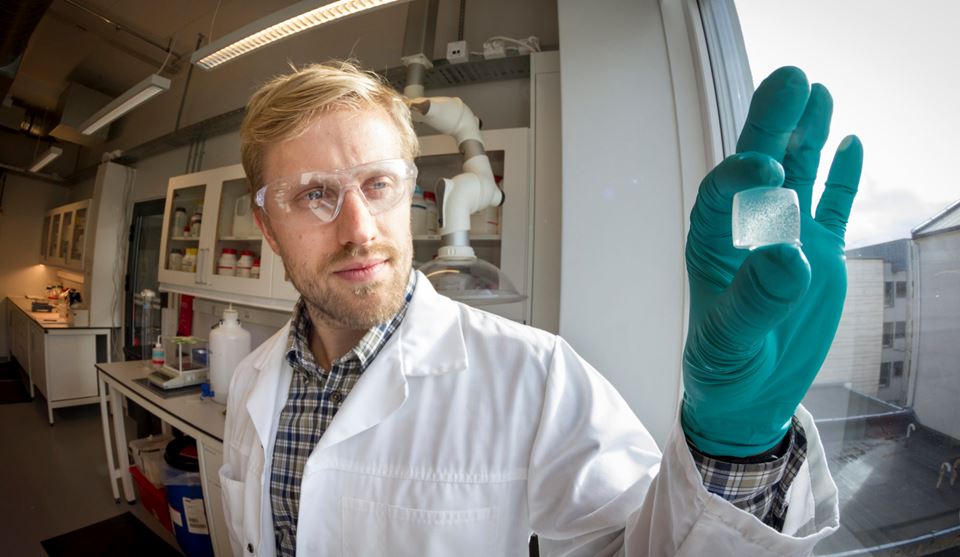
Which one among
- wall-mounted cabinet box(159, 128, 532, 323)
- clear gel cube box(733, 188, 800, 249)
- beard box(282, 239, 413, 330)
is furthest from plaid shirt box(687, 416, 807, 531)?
wall-mounted cabinet box(159, 128, 532, 323)

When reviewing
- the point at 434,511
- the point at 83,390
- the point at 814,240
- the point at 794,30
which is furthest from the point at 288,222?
the point at 83,390

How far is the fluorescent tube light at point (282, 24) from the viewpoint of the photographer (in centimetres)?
152

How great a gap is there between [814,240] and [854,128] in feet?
Result: 1.99

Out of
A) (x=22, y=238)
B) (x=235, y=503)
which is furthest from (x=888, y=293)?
(x=22, y=238)

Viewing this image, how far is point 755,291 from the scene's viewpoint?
40cm

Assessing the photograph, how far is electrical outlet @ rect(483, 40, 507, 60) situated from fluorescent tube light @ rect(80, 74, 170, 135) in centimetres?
214

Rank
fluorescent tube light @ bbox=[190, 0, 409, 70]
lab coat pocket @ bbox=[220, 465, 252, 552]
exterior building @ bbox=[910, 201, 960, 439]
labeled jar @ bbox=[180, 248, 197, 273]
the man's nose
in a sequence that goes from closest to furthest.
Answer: exterior building @ bbox=[910, 201, 960, 439], the man's nose, lab coat pocket @ bbox=[220, 465, 252, 552], fluorescent tube light @ bbox=[190, 0, 409, 70], labeled jar @ bbox=[180, 248, 197, 273]

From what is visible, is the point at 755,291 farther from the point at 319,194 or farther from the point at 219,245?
the point at 219,245

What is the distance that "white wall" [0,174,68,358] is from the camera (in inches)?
245

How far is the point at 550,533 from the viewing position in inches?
27.6

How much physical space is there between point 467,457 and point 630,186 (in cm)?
112

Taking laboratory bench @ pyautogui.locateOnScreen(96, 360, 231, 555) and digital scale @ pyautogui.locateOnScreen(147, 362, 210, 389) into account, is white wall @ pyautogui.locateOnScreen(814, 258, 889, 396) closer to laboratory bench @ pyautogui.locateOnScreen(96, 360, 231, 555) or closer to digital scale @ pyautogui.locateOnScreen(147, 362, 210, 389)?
laboratory bench @ pyautogui.locateOnScreen(96, 360, 231, 555)

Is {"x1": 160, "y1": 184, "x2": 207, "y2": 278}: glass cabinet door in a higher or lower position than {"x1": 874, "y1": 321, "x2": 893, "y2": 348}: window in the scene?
higher

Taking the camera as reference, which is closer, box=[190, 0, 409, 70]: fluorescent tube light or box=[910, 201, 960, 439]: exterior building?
box=[910, 201, 960, 439]: exterior building
